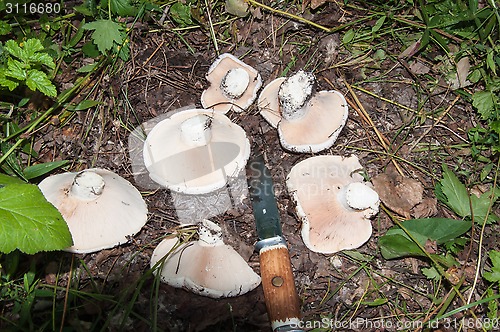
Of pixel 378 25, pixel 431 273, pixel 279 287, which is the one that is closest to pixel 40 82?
pixel 279 287

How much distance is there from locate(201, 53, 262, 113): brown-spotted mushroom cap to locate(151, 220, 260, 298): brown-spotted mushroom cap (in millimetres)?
795

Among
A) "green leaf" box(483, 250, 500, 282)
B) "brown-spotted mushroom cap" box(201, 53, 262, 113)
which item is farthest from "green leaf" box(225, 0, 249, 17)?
"green leaf" box(483, 250, 500, 282)

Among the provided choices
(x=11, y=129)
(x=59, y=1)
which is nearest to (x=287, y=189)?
(x=11, y=129)

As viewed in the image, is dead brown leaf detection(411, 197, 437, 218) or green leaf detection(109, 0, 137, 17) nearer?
dead brown leaf detection(411, 197, 437, 218)

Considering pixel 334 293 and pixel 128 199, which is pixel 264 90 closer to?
pixel 128 199

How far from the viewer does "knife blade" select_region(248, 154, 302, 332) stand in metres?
2.32

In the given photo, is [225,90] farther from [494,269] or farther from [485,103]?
[494,269]

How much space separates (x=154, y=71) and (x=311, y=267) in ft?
5.41

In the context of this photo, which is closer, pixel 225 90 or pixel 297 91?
pixel 297 91

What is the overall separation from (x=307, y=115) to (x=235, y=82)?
48 cm

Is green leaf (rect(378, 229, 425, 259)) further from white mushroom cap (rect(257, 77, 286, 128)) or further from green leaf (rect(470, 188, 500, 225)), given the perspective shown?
white mushroom cap (rect(257, 77, 286, 128))

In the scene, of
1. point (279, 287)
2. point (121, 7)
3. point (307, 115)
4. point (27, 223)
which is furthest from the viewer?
point (121, 7)

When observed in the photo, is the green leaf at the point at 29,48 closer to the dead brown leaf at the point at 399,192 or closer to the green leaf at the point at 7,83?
the green leaf at the point at 7,83

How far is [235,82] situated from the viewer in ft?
8.97
